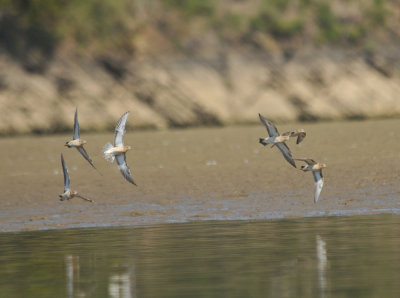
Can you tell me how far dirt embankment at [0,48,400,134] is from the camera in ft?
112

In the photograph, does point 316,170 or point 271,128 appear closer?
point 271,128

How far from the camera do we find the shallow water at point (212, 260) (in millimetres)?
9398

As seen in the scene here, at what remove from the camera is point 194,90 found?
1385 inches

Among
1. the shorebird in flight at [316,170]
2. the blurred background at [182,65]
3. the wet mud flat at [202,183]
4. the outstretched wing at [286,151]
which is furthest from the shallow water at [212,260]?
the blurred background at [182,65]

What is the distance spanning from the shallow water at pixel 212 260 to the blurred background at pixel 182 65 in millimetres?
19946

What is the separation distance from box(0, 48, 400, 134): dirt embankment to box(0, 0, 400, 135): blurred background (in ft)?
0.11

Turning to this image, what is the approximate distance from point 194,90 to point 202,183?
55.0 ft

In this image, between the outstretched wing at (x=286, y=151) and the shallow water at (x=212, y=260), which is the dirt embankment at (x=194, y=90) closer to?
the shallow water at (x=212, y=260)

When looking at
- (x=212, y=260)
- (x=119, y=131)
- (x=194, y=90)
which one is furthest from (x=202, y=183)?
(x=194, y=90)

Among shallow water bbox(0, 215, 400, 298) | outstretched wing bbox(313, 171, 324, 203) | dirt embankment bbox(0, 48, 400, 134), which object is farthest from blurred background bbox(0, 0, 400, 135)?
shallow water bbox(0, 215, 400, 298)

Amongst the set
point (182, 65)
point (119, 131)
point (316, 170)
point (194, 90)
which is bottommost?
point (316, 170)

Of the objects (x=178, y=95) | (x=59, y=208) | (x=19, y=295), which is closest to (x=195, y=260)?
(x=19, y=295)

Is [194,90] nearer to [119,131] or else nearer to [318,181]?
[318,181]

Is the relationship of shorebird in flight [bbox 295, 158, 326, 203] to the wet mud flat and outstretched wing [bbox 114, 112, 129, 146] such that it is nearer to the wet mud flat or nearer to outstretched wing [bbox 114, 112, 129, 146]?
the wet mud flat
